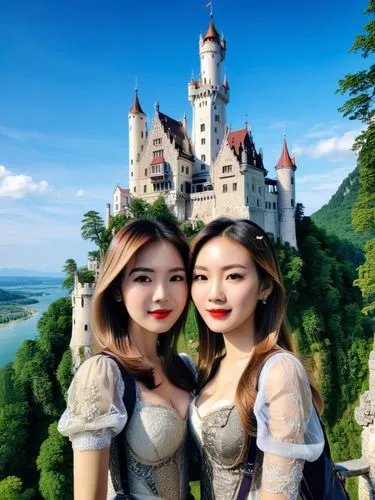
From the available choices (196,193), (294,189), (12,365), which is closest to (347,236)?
(294,189)

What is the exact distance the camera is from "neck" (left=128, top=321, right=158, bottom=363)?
3.54m

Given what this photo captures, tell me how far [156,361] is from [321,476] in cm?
156

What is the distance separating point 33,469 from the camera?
1097 inches

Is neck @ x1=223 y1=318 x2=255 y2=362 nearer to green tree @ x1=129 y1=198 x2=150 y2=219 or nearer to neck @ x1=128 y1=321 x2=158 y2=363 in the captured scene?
neck @ x1=128 y1=321 x2=158 y2=363

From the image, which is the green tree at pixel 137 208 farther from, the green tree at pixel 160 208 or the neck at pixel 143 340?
the neck at pixel 143 340

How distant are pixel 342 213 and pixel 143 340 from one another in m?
81.5

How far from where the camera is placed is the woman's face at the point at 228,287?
3.17 m

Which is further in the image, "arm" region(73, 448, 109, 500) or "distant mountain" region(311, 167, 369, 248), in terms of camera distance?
"distant mountain" region(311, 167, 369, 248)

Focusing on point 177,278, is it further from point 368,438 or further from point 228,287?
point 368,438

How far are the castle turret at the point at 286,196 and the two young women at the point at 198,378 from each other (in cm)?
3471

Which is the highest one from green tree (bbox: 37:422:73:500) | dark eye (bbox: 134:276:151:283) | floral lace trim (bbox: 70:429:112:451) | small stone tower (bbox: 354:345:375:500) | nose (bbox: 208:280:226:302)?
dark eye (bbox: 134:276:151:283)

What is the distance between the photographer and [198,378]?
3.66 m

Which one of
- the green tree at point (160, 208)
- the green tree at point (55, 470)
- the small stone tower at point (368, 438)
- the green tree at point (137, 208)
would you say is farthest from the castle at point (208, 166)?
the small stone tower at point (368, 438)

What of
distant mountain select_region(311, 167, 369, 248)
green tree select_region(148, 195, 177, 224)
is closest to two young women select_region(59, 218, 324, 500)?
green tree select_region(148, 195, 177, 224)
